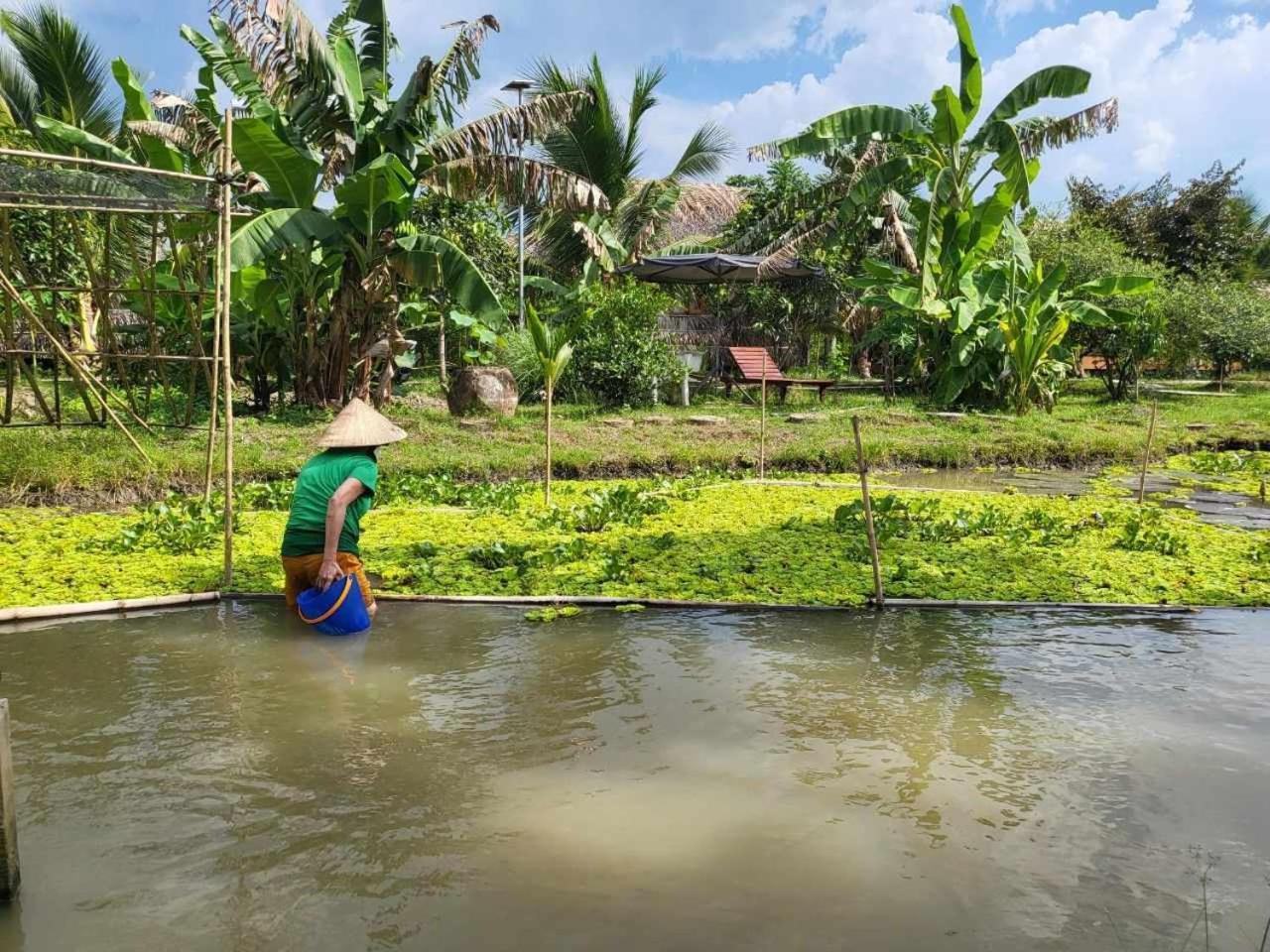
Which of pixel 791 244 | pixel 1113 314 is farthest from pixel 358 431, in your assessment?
pixel 791 244

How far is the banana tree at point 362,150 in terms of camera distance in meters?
11.1

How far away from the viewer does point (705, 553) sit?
711 cm

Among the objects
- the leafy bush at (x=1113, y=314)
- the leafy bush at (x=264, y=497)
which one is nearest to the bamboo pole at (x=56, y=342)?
the leafy bush at (x=264, y=497)

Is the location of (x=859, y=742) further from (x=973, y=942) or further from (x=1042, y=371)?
(x=1042, y=371)

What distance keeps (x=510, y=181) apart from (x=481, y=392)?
3.03 m

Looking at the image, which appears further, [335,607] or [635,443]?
[635,443]

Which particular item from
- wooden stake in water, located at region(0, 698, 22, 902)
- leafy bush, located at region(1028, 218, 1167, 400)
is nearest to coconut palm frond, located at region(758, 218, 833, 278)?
leafy bush, located at region(1028, 218, 1167, 400)

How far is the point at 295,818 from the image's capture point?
10.7 feet

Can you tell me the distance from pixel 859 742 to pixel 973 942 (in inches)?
53.6

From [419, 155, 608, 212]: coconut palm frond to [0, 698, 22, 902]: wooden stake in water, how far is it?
10.7m

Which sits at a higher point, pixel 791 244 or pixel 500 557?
pixel 791 244

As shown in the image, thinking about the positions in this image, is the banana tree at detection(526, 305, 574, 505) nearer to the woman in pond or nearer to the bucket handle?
the woman in pond

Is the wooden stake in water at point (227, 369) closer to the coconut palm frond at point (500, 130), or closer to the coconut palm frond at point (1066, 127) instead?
the coconut palm frond at point (500, 130)

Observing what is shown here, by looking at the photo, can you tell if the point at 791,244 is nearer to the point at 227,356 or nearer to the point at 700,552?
the point at 700,552
